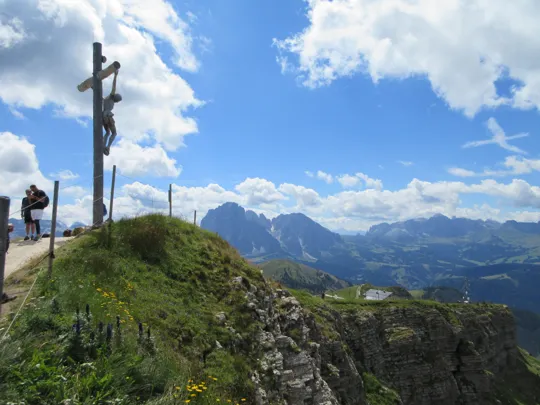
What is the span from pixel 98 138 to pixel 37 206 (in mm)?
4593

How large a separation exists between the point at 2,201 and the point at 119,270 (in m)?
8.91

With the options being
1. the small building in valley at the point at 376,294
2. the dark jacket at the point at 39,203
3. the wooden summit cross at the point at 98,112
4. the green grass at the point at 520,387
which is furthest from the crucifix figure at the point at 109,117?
the small building in valley at the point at 376,294

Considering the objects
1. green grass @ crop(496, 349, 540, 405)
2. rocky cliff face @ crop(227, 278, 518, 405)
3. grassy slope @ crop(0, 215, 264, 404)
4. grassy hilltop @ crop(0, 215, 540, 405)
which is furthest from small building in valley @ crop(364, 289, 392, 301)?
grassy slope @ crop(0, 215, 264, 404)

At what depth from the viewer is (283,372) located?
667 inches

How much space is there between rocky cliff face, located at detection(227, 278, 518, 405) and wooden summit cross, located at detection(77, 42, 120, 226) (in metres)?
8.19

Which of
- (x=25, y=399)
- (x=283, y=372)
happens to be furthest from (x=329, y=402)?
(x=25, y=399)

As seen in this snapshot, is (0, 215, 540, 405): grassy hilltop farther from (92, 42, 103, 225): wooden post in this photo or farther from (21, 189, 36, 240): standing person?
(21, 189, 36, 240): standing person

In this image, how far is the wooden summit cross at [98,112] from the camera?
19.5m

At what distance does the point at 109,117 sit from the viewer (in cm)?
2014

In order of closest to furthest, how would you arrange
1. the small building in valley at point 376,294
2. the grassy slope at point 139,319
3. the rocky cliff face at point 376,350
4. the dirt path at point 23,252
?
the grassy slope at point 139,319, the dirt path at point 23,252, the rocky cliff face at point 376,350, the small building in valley at point 376,294

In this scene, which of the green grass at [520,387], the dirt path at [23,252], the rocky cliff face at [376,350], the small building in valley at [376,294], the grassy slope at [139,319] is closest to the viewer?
the grassy slope at [139,319]

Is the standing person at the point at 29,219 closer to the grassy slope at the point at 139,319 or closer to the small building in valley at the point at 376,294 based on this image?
the grassy slope at the point at 139,319

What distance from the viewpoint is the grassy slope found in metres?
6.81

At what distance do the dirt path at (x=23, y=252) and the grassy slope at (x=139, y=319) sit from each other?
1385mm
